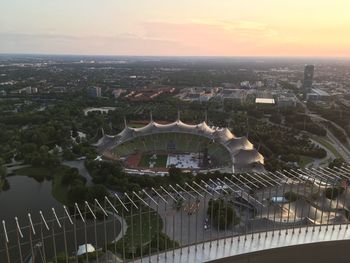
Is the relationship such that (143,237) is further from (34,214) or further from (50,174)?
(50,174)

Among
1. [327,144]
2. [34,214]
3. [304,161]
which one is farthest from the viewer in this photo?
[327,144]

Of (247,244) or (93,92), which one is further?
(93,92)

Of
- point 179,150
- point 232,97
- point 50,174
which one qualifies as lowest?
point 232,97

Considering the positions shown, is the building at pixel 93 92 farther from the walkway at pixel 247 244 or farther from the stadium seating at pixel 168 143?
the walkway at pixel 247 244

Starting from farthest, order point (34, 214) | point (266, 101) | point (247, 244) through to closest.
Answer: point (266, 101)
point (34, 214)
point (247, 244)

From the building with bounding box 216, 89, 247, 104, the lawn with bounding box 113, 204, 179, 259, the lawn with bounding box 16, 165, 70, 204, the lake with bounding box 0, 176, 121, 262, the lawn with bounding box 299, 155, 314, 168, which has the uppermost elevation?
the lawn with bounding box 113, 204, 179, 259

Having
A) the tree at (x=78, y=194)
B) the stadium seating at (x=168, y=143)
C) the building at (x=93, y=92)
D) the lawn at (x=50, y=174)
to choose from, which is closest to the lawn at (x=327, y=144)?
the stadium seating at (x=168, y=143)

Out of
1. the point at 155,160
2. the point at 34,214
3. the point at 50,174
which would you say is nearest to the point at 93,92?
the point at 155,160

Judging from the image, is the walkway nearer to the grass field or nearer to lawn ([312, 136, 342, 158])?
the grass field

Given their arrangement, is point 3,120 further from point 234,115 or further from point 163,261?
point 163,261

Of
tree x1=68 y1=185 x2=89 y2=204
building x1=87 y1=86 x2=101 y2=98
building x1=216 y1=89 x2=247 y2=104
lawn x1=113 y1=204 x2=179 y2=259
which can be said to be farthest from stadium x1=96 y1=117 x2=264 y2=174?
building x1=87 y1=86 x2=101 y2=98
